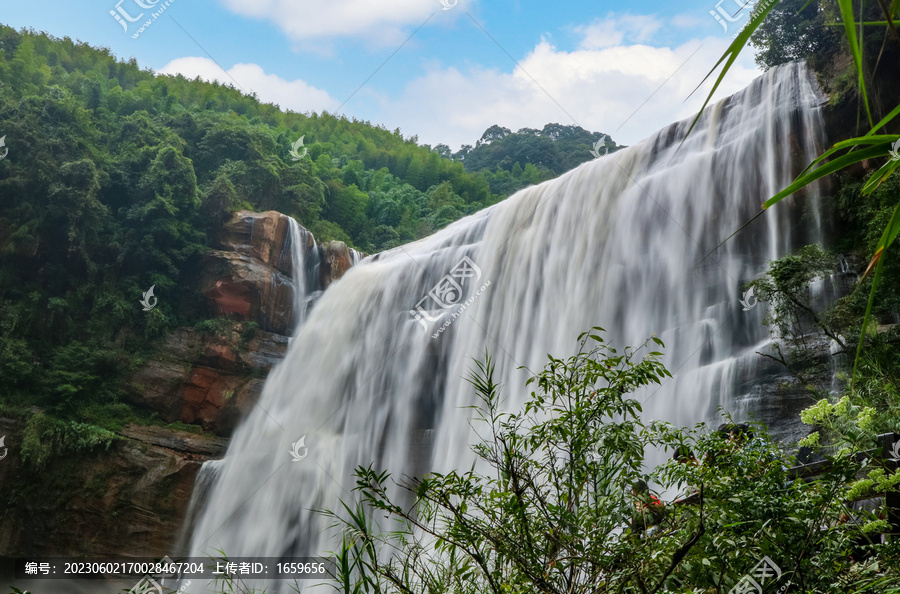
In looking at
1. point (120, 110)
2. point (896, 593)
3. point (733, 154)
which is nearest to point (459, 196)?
point (120, 110)

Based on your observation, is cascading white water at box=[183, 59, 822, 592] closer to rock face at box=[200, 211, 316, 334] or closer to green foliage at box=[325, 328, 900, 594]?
rock face at box=[200, 211, 316, 334]

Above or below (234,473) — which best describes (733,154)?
above

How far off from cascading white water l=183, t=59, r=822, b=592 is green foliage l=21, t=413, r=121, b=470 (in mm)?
2670

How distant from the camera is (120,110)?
23.5 meters

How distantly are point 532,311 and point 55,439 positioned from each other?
10.1 m

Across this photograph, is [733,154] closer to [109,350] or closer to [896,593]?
→ [896,593]

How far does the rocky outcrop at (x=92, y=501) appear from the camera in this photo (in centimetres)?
1364

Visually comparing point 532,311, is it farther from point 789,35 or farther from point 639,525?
point 639,525

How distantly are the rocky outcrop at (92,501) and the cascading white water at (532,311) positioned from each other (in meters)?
0.93

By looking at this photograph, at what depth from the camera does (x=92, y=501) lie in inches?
548

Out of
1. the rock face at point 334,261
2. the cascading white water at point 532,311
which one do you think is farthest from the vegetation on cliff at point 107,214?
the cascading white water at point 532,311

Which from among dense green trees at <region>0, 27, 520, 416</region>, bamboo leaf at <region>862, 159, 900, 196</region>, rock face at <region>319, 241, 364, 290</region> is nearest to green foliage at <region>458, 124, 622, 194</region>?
dense green trees at <region>0, 27, 520, 416</region>

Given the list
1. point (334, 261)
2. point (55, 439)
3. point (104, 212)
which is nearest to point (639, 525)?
point (55, 439)

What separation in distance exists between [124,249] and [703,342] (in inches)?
565
